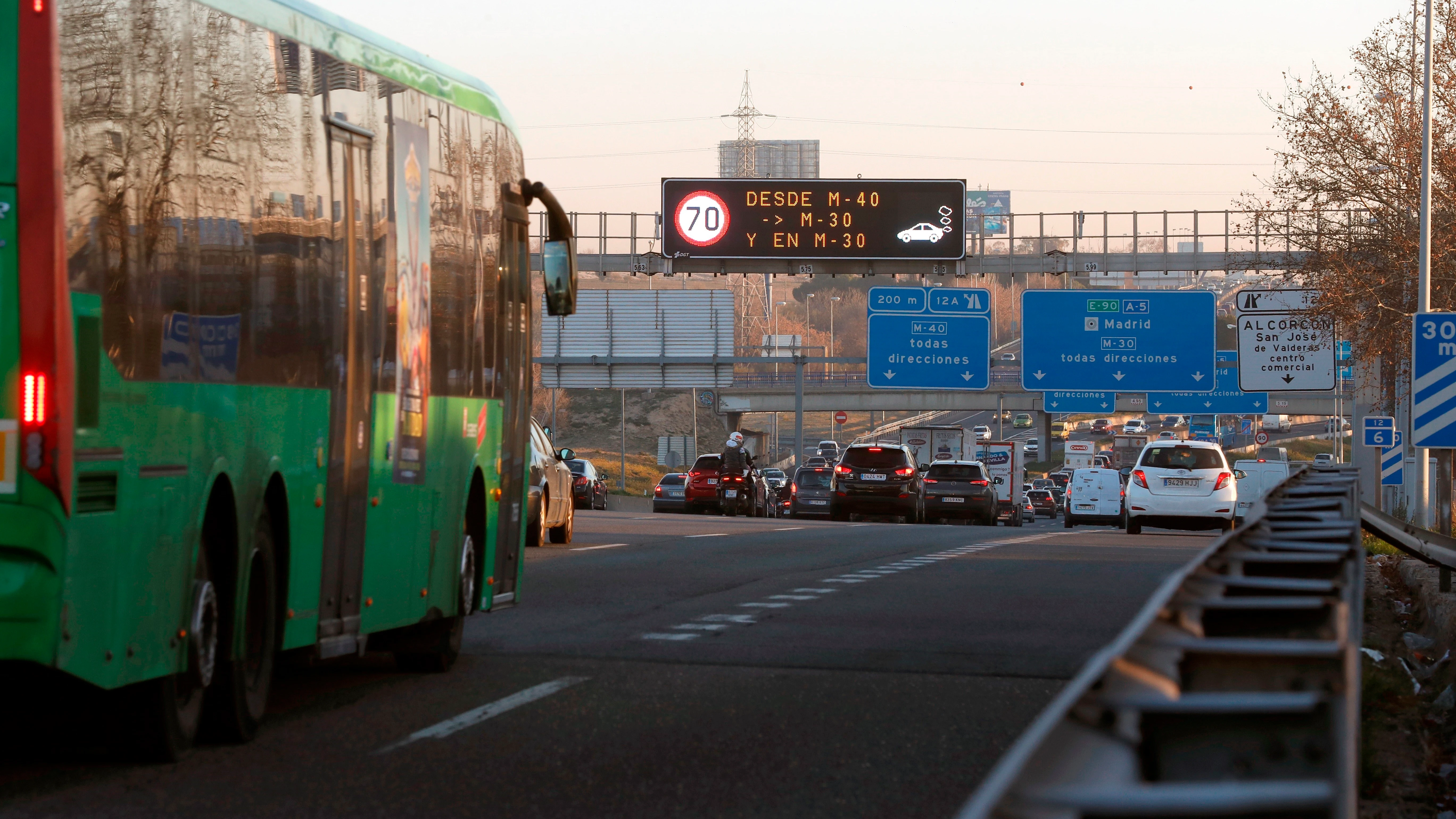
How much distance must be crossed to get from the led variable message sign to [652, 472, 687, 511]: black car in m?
10.9

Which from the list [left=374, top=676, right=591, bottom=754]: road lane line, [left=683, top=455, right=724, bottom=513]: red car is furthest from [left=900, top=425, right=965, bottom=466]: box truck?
[left=374, top=676, right=591, bottom=754]: road lane line

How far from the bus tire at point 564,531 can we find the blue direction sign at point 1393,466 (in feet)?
69.9

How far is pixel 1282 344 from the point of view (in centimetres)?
3769

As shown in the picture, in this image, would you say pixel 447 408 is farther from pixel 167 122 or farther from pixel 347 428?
pixel 167 122

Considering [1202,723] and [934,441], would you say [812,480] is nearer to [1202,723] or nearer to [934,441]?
[934,441]

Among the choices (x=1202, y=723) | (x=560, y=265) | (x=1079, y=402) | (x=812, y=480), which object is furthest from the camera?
(x=1079, y=402)

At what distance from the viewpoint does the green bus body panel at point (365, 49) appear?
25.1 feet

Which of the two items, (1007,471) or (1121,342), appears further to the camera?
(1007,471)

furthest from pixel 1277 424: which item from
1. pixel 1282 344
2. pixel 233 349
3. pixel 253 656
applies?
pixel 233 349

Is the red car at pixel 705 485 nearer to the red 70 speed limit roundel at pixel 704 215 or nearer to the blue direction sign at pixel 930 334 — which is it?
the blue direction sign at pixel 930 334

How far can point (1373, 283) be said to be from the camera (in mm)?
37125

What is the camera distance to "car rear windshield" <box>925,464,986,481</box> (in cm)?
4866

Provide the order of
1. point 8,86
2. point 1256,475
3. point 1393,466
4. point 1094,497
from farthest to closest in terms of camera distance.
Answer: point 1094,497 < point 1256,475 < point 1393,466 < point 8,86

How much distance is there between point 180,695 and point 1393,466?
3931 centimetres
